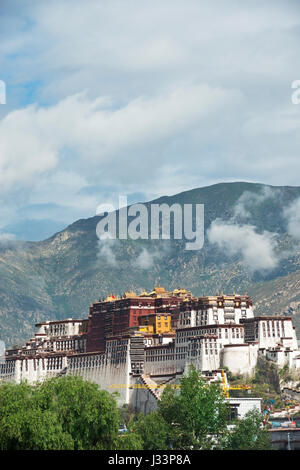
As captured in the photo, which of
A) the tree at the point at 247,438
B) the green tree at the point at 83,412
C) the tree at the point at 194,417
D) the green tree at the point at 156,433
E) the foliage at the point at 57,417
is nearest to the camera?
the foliage at the point at 57,417

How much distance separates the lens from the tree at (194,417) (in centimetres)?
13612

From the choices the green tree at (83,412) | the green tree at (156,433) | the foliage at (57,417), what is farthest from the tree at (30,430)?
the green tree at (156,433)

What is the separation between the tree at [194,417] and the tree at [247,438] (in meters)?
1.61

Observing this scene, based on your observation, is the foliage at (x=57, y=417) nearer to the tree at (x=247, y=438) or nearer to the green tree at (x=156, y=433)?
the green tree at (x=156, y=433)

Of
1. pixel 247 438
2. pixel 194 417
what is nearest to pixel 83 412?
pixel 194 417

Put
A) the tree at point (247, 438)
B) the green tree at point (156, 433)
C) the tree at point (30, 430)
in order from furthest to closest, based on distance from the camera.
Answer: the tree at point (247, 438), the green tree at point (156, 433), the tree at point (30, 430)

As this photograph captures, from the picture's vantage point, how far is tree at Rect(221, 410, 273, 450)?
454ft

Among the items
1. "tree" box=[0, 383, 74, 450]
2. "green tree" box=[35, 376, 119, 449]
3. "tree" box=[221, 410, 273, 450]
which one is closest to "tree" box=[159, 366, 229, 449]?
"tree" box=[221, 410, 273, 450]

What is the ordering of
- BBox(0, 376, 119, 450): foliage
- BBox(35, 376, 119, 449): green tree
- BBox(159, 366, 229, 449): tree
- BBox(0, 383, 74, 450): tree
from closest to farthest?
BBox(0, 383, 74, 450): tree < BBox(0, 376, 119, 450): foliage < BBox(35, 376, 119, 449): green tree < BBox(159, 366, 229, 449): tree

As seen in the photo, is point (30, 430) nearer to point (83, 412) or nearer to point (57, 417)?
point (57, 417)

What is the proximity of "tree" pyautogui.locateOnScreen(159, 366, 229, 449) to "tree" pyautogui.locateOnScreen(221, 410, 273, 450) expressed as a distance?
5.27ft

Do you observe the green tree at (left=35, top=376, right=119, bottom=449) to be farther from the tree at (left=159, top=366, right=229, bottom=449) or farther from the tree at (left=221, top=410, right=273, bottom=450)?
the tree at (left=221, top=410, right=273, bottom=450)
